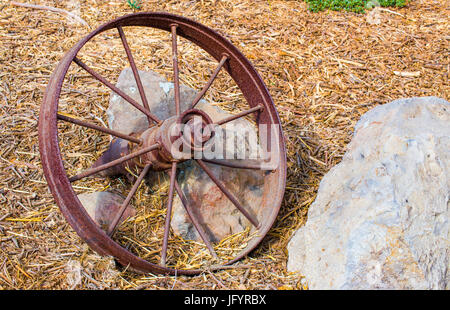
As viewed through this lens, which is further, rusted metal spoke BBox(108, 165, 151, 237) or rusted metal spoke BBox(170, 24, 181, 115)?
rusted metal spoke BBox(170, 24, 181, 115)

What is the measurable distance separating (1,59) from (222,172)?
1949 millimetres

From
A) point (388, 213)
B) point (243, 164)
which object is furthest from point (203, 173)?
point (388, 213)

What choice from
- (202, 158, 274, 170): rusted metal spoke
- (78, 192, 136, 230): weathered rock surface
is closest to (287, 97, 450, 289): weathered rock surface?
(202, 158, 274, 170): rusted metal spoke

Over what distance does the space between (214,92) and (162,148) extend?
3.78 ft

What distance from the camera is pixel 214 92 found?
12.1ft

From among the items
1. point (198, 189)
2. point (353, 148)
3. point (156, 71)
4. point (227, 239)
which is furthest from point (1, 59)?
point (353, 148)

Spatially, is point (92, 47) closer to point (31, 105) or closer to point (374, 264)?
point (31, 105)

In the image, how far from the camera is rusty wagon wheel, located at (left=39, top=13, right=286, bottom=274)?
228cm

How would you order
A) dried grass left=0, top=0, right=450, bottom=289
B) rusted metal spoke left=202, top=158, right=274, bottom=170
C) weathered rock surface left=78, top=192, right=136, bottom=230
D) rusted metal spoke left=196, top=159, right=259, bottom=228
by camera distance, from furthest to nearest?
rusted metal spoke left=202, top=158, right=274, bottom=170
rusted metal spoke left=196, top=159, right=259, bottom=228
weathered rock surface left=78, top=192, right=136, bottom=230
dried grass left=0, top=0, right=450, bottom=289

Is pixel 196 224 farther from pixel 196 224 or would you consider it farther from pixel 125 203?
pixel 125 203

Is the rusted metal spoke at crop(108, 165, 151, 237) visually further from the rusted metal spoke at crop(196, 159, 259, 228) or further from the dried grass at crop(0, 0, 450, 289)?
the rusted metal spoke at crop(196, 159, 259, 228)

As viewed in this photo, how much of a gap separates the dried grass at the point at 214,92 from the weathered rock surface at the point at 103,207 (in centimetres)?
11

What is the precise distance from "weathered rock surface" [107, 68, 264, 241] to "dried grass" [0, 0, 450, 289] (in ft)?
0.45

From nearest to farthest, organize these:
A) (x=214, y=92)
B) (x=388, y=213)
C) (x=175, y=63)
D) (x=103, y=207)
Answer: (x=388, y=213)
(x=103, y=207)
(x=175, y=63)
(x=214, y=92)
